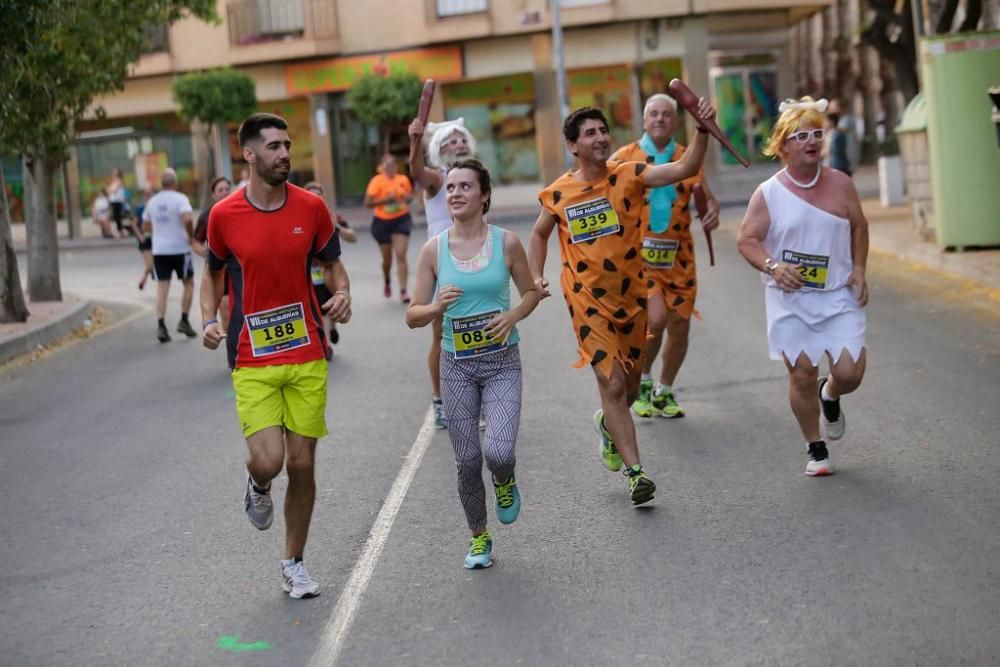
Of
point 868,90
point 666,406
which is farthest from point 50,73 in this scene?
point 868,90

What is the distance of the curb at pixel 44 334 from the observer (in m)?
16.7

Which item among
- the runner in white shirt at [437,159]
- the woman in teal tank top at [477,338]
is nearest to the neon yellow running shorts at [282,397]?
the woman in teal tank top at [477,338]

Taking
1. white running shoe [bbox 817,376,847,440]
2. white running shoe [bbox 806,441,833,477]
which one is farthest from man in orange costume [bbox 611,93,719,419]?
white running shoe [bbox 806,441,833,477]

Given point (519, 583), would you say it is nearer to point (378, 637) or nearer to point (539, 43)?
point (378, 637)

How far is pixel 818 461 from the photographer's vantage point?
7.92 m

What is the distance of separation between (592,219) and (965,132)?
10857 mm

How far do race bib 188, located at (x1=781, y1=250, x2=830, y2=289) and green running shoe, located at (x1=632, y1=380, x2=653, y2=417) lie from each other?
90.6 inches

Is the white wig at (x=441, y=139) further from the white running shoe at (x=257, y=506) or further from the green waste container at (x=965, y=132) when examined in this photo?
the green waste container at (x=965, y=132)

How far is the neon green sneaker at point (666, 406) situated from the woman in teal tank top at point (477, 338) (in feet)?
10.5

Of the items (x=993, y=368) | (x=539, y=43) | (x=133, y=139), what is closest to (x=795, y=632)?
(x=993, y=368)

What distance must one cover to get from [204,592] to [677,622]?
81.6 inches

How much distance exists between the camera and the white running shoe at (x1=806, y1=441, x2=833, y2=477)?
25.8ft

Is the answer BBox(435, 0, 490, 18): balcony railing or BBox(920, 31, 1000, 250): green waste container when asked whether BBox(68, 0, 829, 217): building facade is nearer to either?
BBox(435, 0, 490, 18): balcony railing

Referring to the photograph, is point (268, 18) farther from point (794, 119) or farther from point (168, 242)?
point (794, 119)
